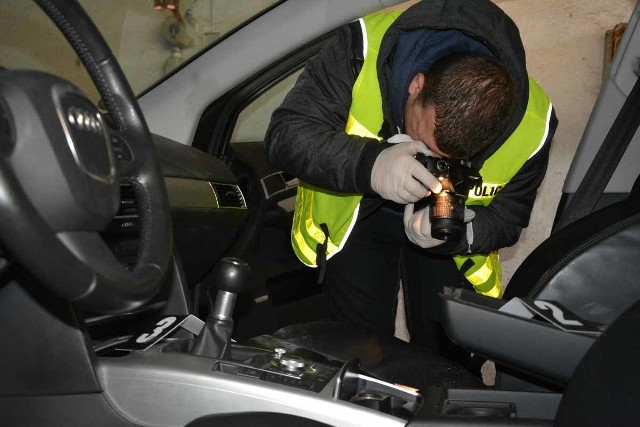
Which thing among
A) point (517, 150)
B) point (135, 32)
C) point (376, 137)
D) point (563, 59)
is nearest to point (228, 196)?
point (376, 137)

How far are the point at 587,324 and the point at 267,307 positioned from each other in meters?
1.59

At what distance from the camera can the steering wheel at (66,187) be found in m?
0.82

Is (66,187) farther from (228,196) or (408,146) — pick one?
(228,196)

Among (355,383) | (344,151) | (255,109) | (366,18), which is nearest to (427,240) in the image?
(344,151)

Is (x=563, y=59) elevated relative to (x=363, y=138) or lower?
elevated

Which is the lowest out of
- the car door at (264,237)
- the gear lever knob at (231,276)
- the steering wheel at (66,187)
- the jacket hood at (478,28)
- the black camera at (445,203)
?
the car door at (264,237)

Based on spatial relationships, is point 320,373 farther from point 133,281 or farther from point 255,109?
point 255,109

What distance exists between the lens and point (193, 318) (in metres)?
1.54

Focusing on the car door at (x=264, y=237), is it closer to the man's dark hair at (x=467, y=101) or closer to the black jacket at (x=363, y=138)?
the black jacket at (x=363, y=138)

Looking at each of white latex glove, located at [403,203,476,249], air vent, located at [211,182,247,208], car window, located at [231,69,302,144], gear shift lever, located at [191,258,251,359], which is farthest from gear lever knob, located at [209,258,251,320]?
car window, located at [231,69,302,144]

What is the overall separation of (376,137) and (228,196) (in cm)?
45

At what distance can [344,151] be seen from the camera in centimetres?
190

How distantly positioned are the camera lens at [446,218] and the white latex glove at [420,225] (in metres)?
0.15

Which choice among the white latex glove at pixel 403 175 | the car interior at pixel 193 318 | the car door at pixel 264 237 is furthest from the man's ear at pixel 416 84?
the car door at pixel 264 237
